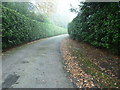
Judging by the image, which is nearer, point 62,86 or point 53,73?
point 62,86

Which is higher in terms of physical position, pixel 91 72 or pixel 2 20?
pixel 2 20

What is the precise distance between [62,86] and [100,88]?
47.0 inches

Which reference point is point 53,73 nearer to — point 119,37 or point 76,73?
point 76,73

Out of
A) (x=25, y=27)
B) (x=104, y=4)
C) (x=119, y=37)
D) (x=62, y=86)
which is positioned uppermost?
(x=104, y=4)

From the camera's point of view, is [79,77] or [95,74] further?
[95,74]

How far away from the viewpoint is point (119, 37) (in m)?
5.16

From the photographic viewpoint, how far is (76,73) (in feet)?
15.2

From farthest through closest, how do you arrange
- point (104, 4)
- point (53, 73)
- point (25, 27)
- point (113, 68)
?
1. point (25, 27)
2. point (104, 4)
3. point (113, 68)
4. point (53, 73)

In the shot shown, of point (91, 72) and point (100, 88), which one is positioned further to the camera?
point (91, 72)

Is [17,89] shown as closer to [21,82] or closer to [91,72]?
[21,82]

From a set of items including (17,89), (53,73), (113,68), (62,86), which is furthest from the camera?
(113,68)

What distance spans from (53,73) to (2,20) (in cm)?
504

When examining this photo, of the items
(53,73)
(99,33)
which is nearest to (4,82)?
(53,73)

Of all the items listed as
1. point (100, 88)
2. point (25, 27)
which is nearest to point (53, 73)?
point (100, 88)
